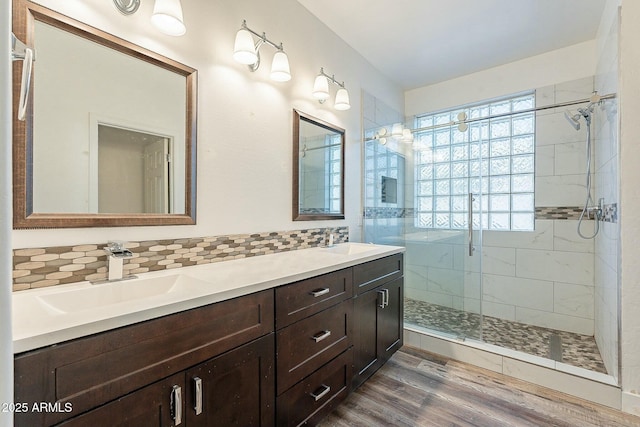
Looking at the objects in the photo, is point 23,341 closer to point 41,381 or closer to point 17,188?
point 41,381

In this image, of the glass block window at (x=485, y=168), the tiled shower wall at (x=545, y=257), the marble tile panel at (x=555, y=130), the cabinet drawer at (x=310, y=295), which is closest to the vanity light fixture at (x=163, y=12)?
the cabinet drawer at (x=310, y=295)

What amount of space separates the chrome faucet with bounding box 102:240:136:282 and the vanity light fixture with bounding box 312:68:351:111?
1.59m

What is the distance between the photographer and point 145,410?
0.84 m

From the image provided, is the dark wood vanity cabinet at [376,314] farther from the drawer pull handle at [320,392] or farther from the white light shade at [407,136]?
the white light shade at [407,136]

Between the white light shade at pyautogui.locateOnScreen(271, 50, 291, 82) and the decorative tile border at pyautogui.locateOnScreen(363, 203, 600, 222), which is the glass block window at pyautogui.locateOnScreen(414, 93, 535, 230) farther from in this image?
the white light shade at pyautogui.locateOnScreen(271, 50, 291, 82)

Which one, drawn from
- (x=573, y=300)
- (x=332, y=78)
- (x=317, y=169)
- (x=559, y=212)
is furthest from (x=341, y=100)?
(x=573, y=300)

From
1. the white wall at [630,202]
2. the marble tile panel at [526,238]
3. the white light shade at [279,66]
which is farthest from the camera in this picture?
the marble tile panel at [526,238]

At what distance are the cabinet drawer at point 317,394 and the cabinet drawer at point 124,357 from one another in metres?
0.41

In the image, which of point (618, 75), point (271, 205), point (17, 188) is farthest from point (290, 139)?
point (618, 75)

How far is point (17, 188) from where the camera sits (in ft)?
3.23

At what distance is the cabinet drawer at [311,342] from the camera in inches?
49.1

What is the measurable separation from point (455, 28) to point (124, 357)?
9.65ft

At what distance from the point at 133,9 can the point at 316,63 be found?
4.29 feet

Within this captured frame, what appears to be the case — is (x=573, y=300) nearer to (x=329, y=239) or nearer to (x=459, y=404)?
(x=459, y=404)
